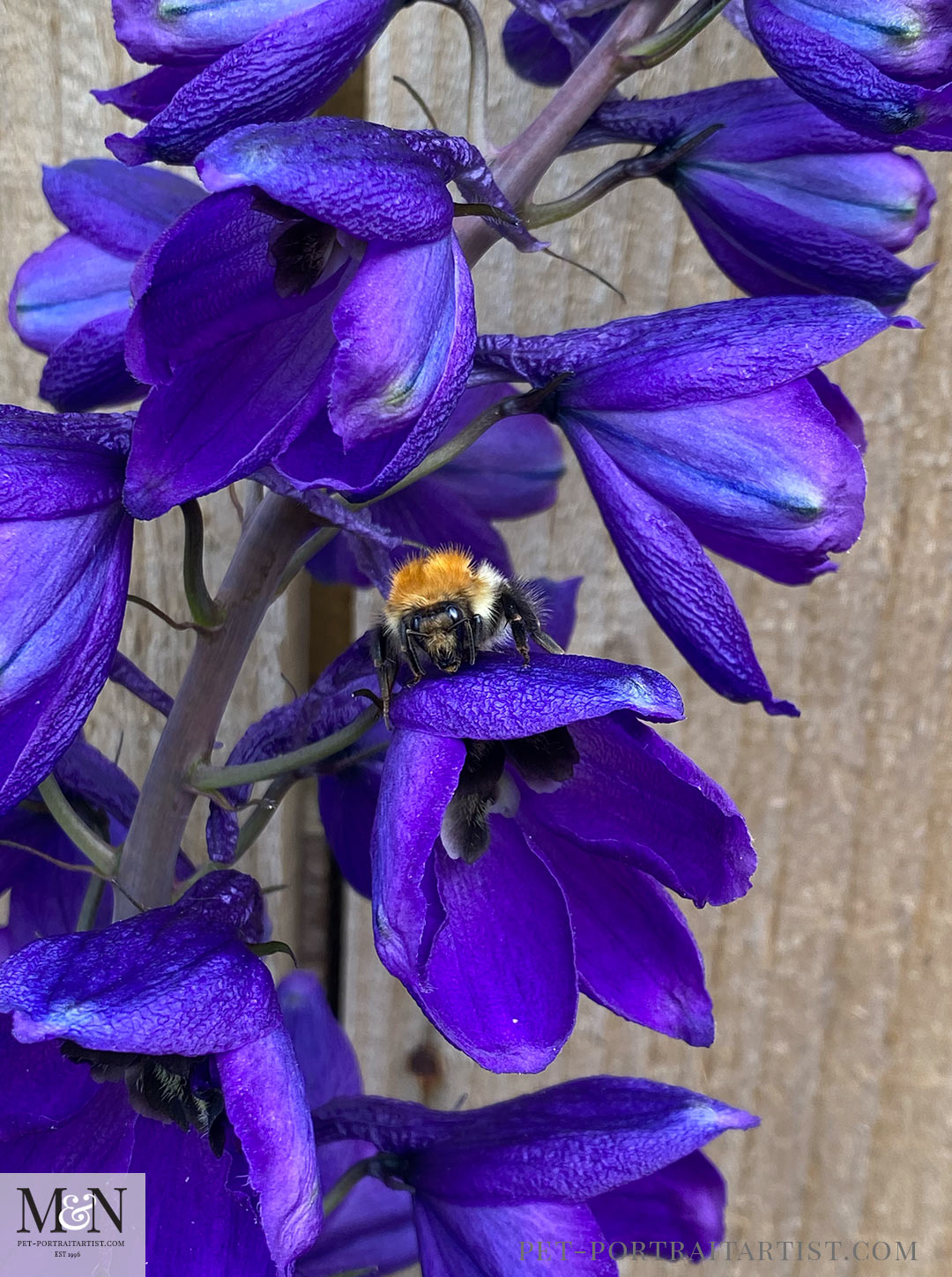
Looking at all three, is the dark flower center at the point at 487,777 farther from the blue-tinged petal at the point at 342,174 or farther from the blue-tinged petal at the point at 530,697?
the blue-tinged petal at the point at 342,174

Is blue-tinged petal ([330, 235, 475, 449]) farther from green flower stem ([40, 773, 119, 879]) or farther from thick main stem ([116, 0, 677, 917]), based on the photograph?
green flower stem ([40, 773, 119, 879])

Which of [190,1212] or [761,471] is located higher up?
[761,471]

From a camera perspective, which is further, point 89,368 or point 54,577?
point 89,368

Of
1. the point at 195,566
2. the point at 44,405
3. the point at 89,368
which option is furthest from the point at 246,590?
the point at 44,405

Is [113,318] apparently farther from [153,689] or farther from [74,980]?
[74,980]

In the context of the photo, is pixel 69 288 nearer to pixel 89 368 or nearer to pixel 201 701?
pixel 89 368

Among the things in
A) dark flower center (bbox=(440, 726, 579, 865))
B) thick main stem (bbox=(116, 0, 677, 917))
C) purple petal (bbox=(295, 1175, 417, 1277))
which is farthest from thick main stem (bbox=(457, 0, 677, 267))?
purple petal (bbox=(295, 1175, 417, 1277))

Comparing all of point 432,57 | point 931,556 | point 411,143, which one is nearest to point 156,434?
point 411,143
